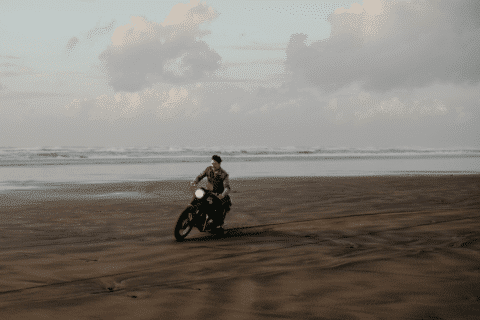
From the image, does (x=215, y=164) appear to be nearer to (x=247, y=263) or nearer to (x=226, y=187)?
(x=226, y=187)

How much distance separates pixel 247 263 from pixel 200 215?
95.6 inches

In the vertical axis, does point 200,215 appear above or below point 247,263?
above

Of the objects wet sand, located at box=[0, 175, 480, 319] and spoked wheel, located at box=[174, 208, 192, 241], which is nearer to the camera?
wet sand, located at box=[0, 175, 480, 319]

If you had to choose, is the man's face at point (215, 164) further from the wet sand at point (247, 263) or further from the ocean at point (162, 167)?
the ocean at point (162, 167)

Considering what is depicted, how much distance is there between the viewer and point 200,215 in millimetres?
8992

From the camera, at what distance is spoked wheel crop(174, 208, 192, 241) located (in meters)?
8.56

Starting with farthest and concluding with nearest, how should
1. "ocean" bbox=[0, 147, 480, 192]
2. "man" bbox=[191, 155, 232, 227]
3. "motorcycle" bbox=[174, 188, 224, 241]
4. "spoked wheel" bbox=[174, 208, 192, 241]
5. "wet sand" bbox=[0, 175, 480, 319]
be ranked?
"ocean" bbox=[0, 147, 480, 192], "man" bbox=[191, 155, 232, 227], "motorcycle" bbox=[174, 188, 224, 241], "spoked wheel" bbox=[174, 208, 192, 241], "wet sand" bbox=[0, 175, 480, 319]

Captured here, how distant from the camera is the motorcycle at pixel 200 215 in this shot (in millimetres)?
8664

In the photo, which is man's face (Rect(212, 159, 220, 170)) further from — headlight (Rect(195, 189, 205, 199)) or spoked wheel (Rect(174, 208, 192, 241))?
spoked wheel (Rect(174, 208, 192, 241))

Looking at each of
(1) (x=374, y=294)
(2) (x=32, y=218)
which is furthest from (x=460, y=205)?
(2) (x=32, y=218)

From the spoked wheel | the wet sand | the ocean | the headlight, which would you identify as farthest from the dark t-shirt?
the ocean

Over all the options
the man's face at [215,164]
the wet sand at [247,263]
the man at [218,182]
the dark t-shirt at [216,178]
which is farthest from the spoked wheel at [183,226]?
the man's face at [215,164]

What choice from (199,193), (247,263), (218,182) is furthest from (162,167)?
(247,263)

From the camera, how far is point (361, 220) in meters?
11.1
